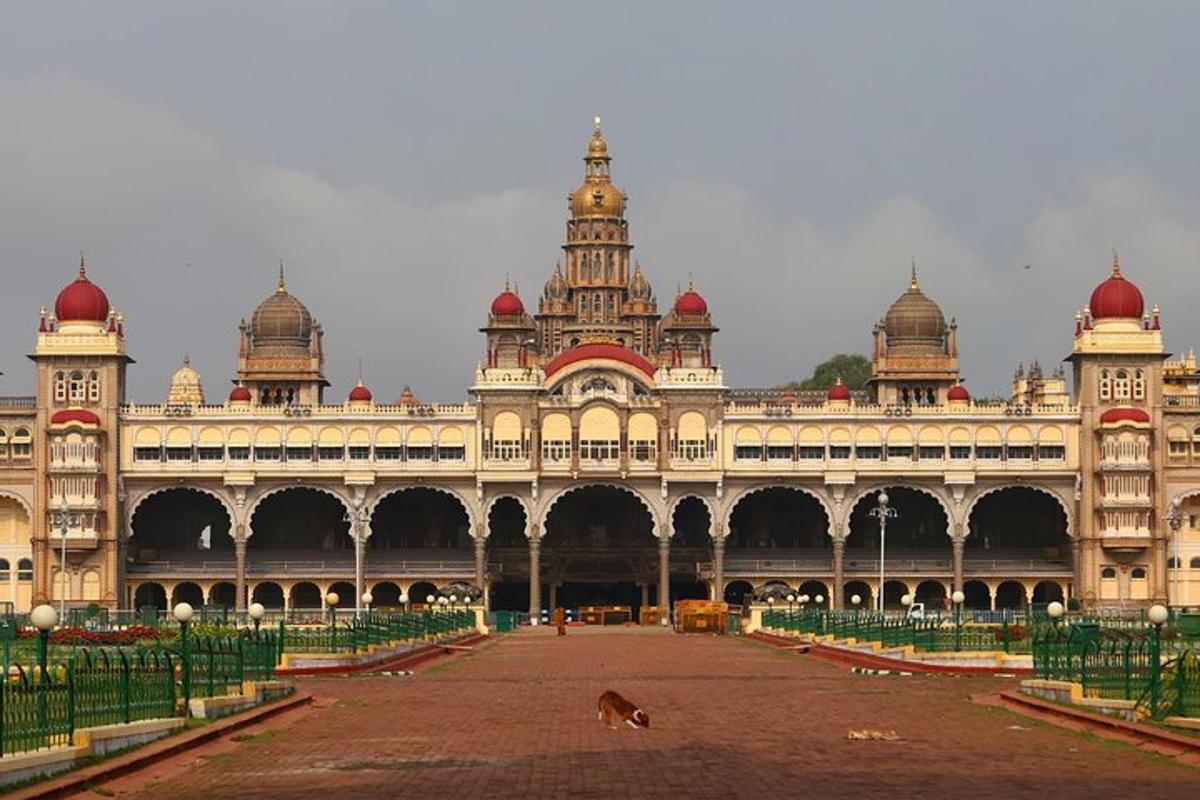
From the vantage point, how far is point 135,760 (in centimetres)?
2464

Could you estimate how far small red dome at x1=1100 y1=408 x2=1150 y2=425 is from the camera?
4168 inches

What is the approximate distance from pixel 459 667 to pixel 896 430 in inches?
2314

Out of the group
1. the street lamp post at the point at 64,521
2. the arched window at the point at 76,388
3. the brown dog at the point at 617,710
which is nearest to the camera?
the brown dog at the point at 617,710

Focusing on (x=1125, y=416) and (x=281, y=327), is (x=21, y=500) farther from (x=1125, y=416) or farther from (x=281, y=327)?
(x=1125, y=416)

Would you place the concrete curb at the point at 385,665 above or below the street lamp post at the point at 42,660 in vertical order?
below

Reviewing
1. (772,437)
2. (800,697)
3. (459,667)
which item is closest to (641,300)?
(772,437)

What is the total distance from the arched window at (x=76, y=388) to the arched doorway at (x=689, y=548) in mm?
28936

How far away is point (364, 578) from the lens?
108 metres

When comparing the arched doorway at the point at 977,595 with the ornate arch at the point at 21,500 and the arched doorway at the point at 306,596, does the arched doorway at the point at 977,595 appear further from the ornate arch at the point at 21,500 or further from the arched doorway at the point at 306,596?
the ornate arch at the point at 21,500

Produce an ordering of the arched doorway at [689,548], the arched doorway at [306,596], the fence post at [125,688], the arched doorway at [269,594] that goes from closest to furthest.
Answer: the fence post at [125,688], the arched doorway at [269,594], the arched doorway at [306,596], the arched doorway at [689,548]

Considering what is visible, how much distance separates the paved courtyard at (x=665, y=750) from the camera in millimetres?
22766

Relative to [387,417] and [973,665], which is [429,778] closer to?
[973,665]

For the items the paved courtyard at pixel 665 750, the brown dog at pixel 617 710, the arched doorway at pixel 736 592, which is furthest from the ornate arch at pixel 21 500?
the brown dog at pixel 617 710

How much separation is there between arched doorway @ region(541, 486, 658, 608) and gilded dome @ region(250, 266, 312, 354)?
18379mm
